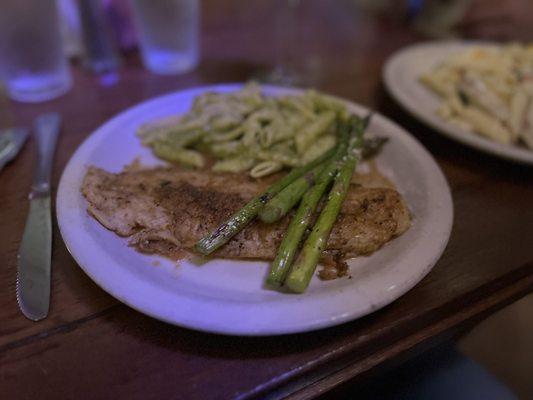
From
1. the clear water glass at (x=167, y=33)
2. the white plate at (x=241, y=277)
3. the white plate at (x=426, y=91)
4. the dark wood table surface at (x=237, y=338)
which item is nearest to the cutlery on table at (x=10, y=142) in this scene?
the dark wood table surface at (x=237, y=338)

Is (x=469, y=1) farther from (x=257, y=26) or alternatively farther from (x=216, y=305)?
(x=216, y=305)

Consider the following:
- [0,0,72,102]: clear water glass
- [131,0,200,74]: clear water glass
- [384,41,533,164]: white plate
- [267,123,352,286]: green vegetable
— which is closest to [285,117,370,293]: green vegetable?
[267,123,352,286]: green vegetable

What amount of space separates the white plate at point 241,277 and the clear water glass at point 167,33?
2.68 feet

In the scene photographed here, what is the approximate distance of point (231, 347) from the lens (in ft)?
2.59

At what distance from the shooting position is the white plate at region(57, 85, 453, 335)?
0.74 meters

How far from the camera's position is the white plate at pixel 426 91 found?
1.33 metres

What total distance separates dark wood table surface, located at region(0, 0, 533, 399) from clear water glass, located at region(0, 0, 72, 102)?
89mm

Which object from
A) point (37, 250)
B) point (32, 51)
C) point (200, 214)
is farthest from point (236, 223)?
point (32, 51)

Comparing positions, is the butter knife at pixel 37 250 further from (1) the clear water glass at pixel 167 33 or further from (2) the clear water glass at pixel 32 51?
(1) the clear water glass at pixel 167 33

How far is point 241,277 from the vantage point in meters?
0.90

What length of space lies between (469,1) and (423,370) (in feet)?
8.60

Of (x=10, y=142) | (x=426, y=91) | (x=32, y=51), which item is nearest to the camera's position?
(x=10, y=142)

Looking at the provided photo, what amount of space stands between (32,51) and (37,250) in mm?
962

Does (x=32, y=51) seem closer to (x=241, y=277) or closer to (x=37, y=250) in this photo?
(x=37, y=250)
